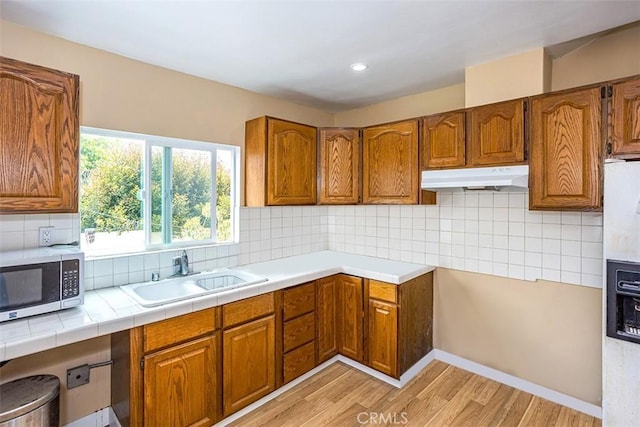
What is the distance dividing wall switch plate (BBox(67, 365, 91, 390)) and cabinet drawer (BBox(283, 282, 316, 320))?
1.24 m

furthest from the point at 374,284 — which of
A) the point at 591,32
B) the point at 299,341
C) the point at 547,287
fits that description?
the point at 591,32

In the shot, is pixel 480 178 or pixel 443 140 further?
pixel 443 140

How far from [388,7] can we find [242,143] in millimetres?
1592

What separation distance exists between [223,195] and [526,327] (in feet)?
8.35

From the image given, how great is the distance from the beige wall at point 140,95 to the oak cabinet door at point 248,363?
4.82ft

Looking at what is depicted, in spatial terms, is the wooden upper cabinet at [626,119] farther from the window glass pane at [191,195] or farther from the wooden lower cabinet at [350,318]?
the window glass pane at [191,195]

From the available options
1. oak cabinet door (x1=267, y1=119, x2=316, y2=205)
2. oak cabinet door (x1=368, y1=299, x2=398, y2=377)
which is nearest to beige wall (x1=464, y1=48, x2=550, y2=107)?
oak cabinet door (x1=267, y1=119, x2=316, y2=205)

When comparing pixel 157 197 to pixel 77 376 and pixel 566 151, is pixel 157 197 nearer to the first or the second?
pixel 77 376

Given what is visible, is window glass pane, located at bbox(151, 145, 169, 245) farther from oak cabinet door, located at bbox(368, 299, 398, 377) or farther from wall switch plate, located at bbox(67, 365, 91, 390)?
oak cabinet door, located at bbox(368, 299, 398, 377)

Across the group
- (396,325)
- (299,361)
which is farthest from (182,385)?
(396,325)

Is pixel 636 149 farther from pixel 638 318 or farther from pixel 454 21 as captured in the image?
pixel 454 21

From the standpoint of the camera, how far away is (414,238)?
116 inches

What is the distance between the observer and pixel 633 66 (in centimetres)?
197

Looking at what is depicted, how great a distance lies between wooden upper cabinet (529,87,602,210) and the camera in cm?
179
